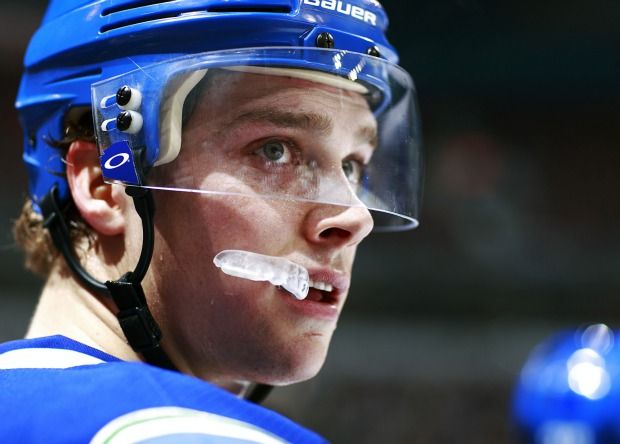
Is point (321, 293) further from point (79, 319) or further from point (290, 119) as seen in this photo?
point (79, 319)

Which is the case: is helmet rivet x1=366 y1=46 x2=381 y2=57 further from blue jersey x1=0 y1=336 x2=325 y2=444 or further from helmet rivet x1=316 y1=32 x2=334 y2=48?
blue jersey x1=0 y1=336 x2=325 y2=444

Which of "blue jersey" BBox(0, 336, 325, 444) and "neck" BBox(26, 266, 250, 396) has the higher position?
"blue jersey" BBox(0, 336, 325, 444)

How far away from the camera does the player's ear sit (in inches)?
65.3

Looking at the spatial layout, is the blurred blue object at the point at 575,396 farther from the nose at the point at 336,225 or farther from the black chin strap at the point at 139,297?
the black chin strap at the point at 139,297

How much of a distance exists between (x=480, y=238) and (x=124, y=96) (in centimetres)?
572

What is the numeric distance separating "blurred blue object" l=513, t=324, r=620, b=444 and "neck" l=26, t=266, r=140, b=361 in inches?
63.1

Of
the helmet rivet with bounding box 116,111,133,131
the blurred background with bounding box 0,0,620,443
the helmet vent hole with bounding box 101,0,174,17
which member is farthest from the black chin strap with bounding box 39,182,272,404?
the blurred background with bounding box 0,0,620,443

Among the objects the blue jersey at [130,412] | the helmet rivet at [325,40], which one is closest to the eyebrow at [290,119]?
the helmet rivet at [325,40]

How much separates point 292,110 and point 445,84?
5795mm

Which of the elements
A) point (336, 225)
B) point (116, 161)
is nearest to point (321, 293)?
point (336, 225)

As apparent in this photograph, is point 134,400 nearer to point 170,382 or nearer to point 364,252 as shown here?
point 170,382

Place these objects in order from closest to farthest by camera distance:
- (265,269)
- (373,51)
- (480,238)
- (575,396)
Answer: (265,269)
(373,51)
(575,396)
(480,238)

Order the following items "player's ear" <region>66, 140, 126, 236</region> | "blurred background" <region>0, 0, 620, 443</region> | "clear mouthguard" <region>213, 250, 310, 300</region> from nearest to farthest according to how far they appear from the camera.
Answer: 1. "clear mouthguard" <region>213, 250, 310, 300</region>
2. "player's ear" <region>66, 140, 126, 236</region>
3. "blurred background" <region>0, 0, 620, 443</region>

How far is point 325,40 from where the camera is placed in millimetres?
1641
